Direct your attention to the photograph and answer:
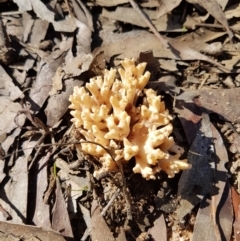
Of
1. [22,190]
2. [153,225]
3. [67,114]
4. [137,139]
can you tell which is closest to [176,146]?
[137,139]

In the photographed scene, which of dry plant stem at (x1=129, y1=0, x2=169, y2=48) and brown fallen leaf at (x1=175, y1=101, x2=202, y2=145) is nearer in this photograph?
brown fallen leaf at (x1=175, y1=101, x2=202, y2=145)

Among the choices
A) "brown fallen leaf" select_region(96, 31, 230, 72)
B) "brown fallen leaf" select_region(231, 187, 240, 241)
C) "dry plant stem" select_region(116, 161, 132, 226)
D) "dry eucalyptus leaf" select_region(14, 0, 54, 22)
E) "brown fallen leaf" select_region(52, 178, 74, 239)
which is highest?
"dry eucalyptus leaf" select_region(14, 0, 54, 22)

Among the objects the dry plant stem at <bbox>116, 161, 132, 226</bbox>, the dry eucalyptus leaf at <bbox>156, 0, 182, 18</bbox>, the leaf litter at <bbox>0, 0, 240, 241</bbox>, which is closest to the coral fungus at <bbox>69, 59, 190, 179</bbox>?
the dry plant stem at <bbox>116, 161, 132, 226</bbox>

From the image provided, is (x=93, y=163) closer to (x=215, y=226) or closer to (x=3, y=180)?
(x=3, y=180)

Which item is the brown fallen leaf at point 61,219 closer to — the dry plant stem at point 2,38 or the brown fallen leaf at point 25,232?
the brown fallen leaf at point 25,232

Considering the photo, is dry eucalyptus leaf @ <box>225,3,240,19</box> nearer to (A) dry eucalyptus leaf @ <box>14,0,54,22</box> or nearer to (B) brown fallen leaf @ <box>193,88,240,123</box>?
(B) brown fallen leaf @ <box>193,88,240,123</box>

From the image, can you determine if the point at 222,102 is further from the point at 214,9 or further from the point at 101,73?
the point at 101,73

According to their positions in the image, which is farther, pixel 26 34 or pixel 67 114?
pixel 26 34
